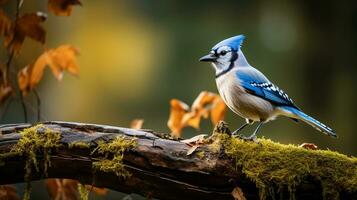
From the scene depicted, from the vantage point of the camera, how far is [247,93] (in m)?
3.58

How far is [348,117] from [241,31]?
208cm

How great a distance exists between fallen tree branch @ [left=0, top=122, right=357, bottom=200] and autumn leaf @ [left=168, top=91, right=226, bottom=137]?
2.88 ft

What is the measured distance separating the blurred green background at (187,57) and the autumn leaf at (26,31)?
13.1 feet

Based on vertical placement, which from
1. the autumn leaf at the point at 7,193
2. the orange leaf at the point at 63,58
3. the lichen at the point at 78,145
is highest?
the orange leaf at the point at 63,58

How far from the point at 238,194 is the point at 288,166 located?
0.27 m

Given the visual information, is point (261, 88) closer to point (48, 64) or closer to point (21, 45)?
point (48, 64)

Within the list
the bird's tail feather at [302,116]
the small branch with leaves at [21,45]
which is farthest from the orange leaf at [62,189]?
the bird's tail feather at [302,116]

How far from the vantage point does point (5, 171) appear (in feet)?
8.98

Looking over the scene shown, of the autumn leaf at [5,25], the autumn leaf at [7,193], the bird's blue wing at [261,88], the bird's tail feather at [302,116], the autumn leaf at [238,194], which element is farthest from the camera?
the bird's blue wing at [261,88]

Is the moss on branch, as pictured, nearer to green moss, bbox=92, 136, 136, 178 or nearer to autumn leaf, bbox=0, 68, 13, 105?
green moss, bbox=92, 136, 136, 178

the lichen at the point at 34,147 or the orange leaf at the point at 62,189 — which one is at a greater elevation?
the lichen at the point at 34,147

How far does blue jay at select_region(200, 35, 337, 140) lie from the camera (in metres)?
3.56

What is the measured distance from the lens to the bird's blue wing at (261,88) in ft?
11.8

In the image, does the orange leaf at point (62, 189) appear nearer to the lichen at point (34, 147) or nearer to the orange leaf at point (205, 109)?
the lichen at point (34, 147)
